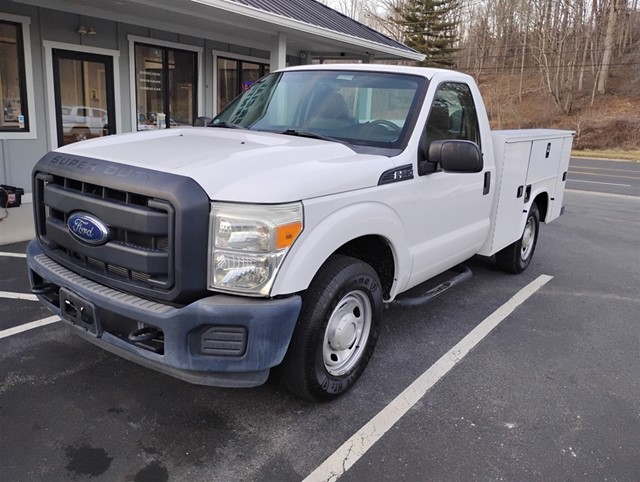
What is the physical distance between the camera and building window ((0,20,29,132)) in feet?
27.7

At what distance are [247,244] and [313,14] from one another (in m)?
10.4

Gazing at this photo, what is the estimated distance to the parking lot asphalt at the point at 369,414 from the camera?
2826mm

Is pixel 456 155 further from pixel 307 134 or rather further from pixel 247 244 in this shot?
pixel 247 244

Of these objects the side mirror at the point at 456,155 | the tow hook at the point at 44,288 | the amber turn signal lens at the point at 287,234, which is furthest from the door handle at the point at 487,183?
the tow hook at the point at 44,288

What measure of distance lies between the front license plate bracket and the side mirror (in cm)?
235

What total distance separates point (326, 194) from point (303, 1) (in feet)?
37.7

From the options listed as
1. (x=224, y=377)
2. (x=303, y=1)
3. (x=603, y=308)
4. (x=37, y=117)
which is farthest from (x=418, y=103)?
(x=303, y=1)

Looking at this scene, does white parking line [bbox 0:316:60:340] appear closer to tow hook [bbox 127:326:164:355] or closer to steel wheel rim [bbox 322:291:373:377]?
tow hook [bbox 127:326:164:355]

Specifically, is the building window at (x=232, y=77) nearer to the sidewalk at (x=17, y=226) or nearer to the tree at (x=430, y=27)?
the sidewalk at (x=17, y=226)

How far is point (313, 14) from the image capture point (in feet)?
38.9

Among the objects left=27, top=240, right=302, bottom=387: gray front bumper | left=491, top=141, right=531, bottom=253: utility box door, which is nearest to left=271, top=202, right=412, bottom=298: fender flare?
left=27, top=240, right=302, bottom=387: gray front bumper

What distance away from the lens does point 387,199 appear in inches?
137

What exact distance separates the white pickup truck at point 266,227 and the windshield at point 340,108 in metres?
0.01

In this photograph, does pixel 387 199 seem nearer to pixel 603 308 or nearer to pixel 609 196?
pixel 603 308
